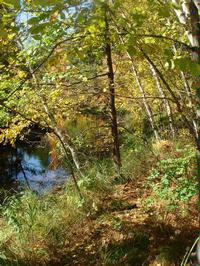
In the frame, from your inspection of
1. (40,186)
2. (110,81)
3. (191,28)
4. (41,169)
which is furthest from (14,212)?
(41,169)

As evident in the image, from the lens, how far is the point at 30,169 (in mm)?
17422

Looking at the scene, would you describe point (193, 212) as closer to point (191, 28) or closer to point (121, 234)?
point (121, 234)

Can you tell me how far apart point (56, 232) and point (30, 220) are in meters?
0.56

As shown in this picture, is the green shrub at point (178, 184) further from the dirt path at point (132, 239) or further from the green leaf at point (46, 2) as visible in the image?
the green leaf at point (46, 2)

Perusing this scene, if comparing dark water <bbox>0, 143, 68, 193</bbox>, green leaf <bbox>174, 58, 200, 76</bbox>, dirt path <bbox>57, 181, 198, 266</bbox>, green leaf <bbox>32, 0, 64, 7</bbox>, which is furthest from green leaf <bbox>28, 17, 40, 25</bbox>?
dark water <bbox>0, 143, 68, 193</bbox>

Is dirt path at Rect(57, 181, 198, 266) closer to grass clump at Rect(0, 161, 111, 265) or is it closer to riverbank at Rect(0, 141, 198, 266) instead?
riverbank at Rect(0, 141, 198, 266)

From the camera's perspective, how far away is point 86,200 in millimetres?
6293

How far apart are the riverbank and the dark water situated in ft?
16.9

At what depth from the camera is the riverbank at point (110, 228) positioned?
15.0ft

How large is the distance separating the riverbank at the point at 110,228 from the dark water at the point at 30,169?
16.9 feet

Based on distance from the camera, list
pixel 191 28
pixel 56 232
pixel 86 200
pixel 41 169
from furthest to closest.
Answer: pixel 41 169 → pixel 86 200 → pixel 56 232 → pixel 191 28

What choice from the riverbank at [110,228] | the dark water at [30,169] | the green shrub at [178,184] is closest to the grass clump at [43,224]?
the riverbank at [110,228]

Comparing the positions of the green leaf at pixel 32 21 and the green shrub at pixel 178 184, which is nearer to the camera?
the green leaf at pixel 32 21

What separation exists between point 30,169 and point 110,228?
1274 cm
